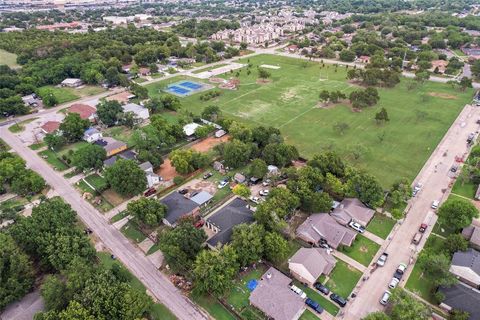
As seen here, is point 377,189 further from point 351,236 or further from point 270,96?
point 270,96

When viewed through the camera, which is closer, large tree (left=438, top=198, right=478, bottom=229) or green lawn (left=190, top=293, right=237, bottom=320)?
green lawn (left=190, top=293, right=237, bottom=320)

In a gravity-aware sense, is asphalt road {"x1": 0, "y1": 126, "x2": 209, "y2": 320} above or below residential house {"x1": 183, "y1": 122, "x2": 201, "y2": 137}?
below

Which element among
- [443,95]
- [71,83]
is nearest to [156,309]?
[443,95]

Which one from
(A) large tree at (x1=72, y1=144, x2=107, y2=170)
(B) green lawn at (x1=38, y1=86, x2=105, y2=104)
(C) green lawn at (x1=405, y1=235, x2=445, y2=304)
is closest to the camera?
(C) green lawn at (x1=405, y1=235, x2=445, y2=304)

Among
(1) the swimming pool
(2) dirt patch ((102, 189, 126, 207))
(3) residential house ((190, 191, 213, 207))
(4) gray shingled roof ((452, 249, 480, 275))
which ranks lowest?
(2) dirt patch ((102, 189, 126, 207))

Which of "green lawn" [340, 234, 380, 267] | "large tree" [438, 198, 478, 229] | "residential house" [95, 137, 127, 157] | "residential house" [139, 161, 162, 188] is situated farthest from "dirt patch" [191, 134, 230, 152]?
"large tree" [438, 198, 478, 229]

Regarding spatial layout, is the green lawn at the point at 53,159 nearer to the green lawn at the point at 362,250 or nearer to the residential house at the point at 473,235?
the green lawn at the point at 362,250

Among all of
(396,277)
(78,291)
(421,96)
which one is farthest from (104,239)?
(421,96)

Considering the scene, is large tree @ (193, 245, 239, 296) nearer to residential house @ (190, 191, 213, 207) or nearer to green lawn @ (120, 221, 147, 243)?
green lawn @ (120, 221, 147, 243)
